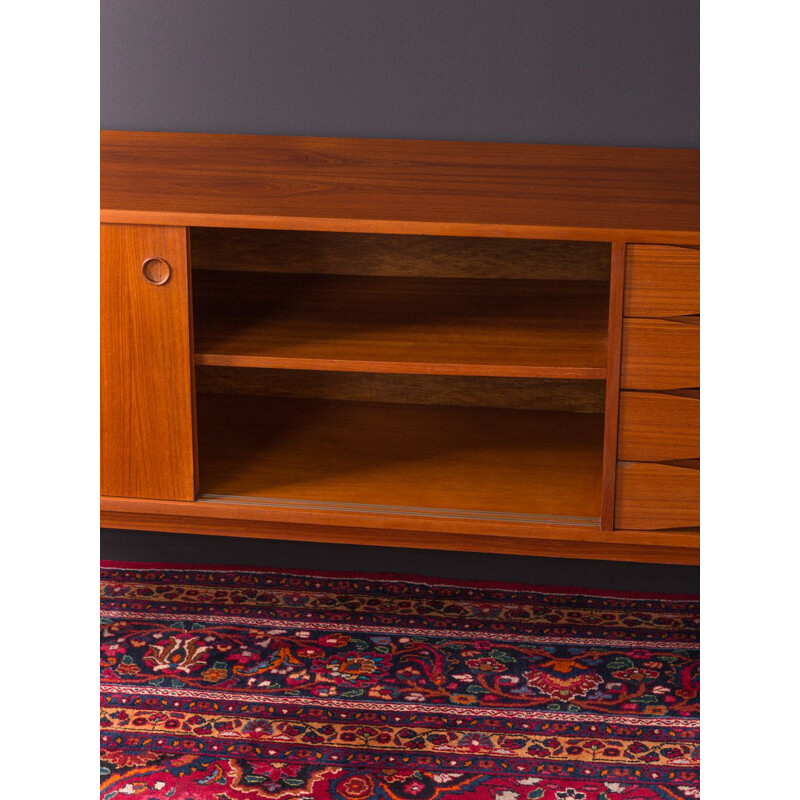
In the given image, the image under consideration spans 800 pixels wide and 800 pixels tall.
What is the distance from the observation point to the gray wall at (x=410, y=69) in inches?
62.9

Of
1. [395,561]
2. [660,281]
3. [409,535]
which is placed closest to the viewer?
[660,281]

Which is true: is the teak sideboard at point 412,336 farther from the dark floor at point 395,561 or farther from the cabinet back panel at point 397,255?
the dark floor at point 395,561

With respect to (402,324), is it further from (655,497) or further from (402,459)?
(655,497)

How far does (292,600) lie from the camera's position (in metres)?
1.70

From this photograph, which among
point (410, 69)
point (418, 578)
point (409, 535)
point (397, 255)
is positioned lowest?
point (418, 578)

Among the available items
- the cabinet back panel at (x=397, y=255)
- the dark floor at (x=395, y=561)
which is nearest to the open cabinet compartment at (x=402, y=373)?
the cabinet back panel at (x=397, y=255)

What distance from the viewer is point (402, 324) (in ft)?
4.85

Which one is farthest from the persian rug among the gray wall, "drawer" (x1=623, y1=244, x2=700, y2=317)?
the gray wall

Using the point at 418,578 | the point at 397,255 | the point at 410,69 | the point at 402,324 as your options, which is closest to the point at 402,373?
the point at 402,324

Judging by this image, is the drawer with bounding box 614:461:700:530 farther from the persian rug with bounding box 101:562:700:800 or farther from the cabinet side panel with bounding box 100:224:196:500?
the cabinet side panel with bounding box 100:224:196:500

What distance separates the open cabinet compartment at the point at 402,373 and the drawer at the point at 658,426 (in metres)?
0.07

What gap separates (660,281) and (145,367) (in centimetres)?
74
